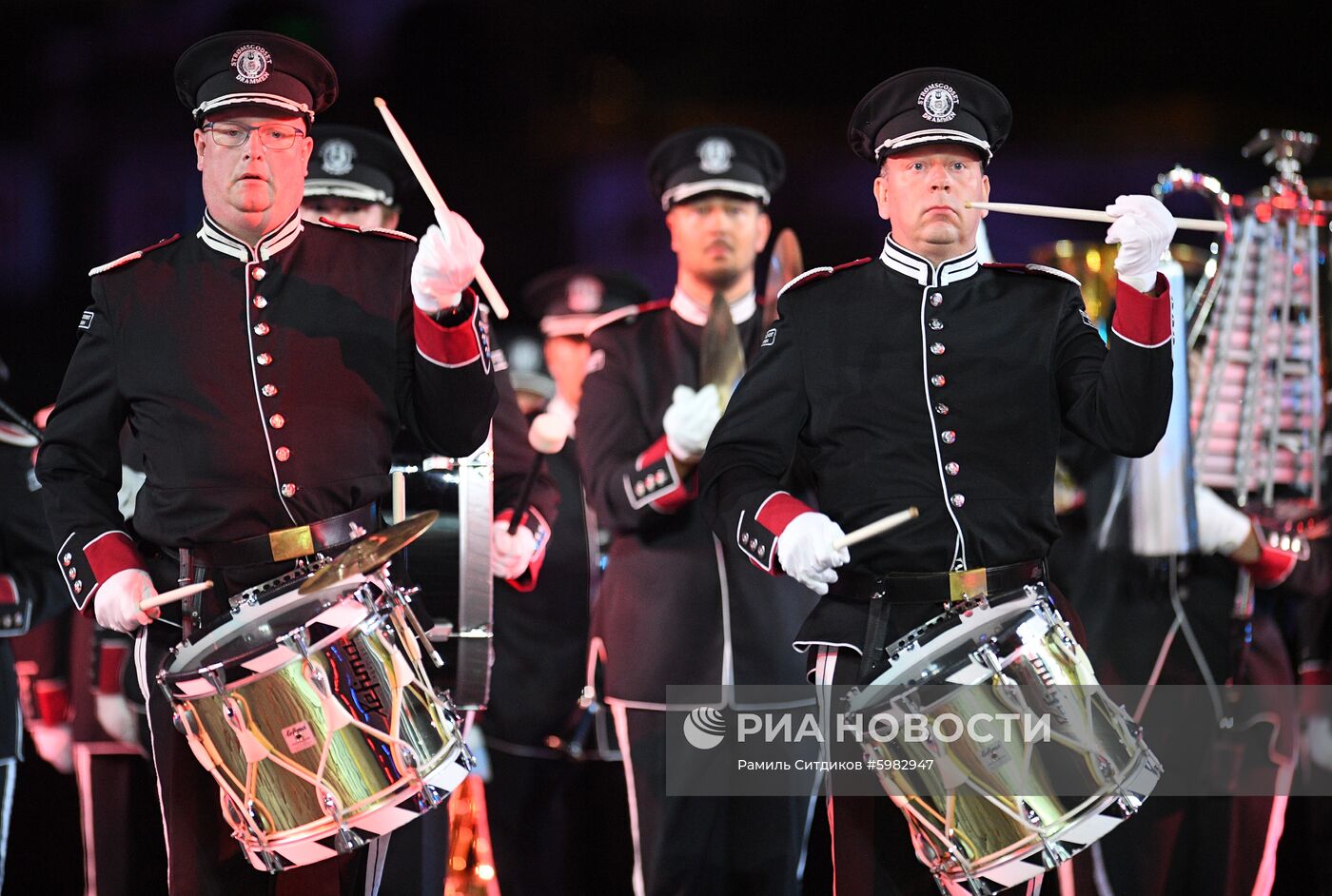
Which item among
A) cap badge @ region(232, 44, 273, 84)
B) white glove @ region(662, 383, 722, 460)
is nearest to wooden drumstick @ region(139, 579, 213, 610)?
cap badge @ region(232, 44, 273, 84)

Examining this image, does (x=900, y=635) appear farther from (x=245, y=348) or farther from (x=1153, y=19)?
(x=1153, y=19)

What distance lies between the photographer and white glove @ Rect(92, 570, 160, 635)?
9.43 ft

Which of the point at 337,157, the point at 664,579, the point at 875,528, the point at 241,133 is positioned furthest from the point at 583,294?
the point at 875,528

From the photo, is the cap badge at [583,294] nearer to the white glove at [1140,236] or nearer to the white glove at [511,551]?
the white glove at [511,551]

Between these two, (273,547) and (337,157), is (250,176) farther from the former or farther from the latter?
(337,157)

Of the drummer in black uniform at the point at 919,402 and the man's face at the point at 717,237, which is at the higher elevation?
the man's face at the point at 717,237

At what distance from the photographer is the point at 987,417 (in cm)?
299

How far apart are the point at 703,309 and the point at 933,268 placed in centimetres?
125

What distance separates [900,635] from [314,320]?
132 cm

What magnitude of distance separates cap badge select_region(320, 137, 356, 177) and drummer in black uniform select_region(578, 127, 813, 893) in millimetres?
833

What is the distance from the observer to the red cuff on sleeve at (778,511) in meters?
2.91

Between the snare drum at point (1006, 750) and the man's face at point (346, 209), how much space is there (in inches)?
89.4

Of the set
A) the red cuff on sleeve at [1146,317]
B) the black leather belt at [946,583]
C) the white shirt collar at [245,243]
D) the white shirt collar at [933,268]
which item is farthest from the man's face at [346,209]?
the red cuff on sleeve at [1146,317]

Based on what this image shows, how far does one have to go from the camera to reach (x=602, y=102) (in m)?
5.00
